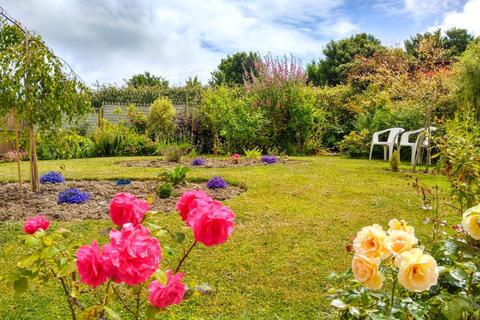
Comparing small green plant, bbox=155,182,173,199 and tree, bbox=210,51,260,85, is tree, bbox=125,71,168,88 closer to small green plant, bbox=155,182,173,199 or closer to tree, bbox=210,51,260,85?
tree, bbox=210,51,260,85

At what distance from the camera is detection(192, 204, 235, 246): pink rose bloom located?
4.11 ft

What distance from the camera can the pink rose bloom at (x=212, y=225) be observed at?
4.11 feet

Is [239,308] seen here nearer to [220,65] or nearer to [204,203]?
[204,203]

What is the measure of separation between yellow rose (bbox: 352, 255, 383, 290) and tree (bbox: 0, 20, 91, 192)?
15.2 feet

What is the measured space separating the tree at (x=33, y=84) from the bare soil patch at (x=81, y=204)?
1.25ft

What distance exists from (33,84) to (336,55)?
96.9 feet

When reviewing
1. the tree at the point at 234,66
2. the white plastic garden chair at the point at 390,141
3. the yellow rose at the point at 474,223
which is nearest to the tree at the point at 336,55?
the tree at the point at 234,66

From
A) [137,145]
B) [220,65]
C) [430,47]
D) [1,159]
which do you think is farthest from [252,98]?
[220,65]

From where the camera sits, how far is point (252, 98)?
12.1 meters

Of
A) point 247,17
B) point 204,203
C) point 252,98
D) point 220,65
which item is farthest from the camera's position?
point 220,65

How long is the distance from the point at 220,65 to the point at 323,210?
123ft

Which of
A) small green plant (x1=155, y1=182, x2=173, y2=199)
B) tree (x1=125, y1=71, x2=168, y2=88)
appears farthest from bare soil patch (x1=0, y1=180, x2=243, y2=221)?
tree (x1=125, y1=71, x2=168, y2=88)

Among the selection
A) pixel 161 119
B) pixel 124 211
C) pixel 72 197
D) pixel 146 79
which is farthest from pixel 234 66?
pixel 124 211

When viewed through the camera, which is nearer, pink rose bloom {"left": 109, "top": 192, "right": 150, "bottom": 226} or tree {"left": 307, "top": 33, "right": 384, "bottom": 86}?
pink rose bloom {"left": 109, "top": 192, "right": 150, "bottom": 226}
